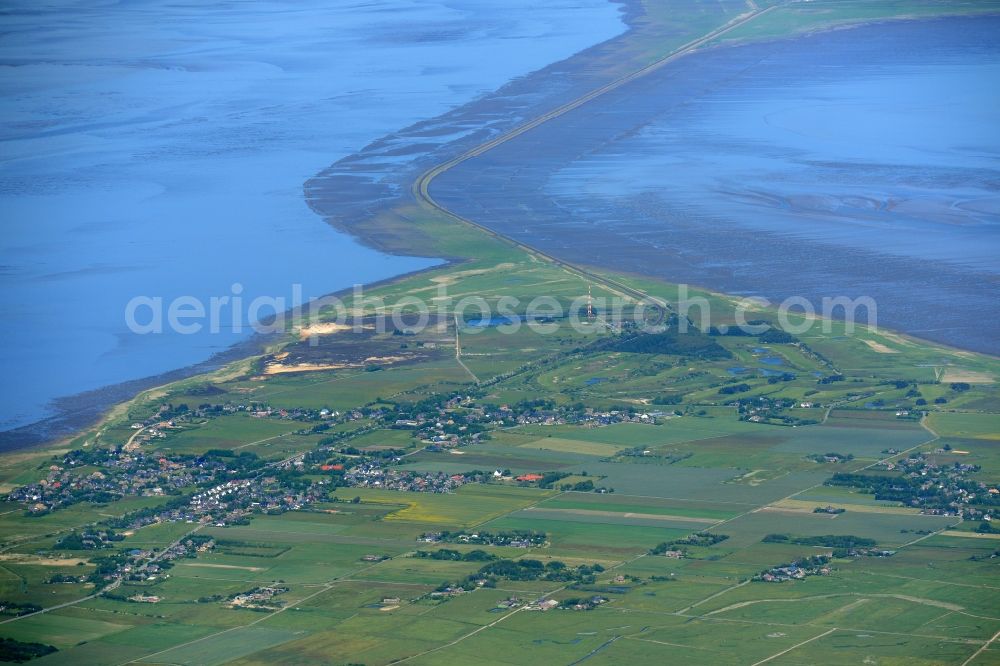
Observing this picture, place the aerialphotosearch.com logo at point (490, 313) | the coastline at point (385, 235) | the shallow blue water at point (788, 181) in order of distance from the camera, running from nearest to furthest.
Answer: the coastline at point (385, 235) → the aerialphotosearch.com logo at point (490, 313) → the shallow blue water at point (788, 181)

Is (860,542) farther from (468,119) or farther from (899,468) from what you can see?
(468,119)

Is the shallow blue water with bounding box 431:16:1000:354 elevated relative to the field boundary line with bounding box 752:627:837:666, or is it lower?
elevated

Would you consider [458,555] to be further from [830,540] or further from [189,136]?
[189,136]

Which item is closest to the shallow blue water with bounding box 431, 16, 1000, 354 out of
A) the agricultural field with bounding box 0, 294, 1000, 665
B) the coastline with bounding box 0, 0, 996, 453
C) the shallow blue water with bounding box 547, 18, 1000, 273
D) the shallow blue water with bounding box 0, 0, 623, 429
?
the shallow blue water with bounding box 547, 18, 1000, 273

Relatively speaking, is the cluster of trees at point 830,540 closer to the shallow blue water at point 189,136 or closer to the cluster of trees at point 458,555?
the cluster of trees at point 458,555

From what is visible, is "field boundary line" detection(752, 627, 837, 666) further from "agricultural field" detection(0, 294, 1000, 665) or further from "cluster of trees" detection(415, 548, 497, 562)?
"cluster of trees" detection(415, 548, 497, 562)

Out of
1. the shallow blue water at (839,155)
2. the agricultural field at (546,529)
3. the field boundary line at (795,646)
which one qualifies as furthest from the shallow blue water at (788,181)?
the field boundary line at (795,646)
